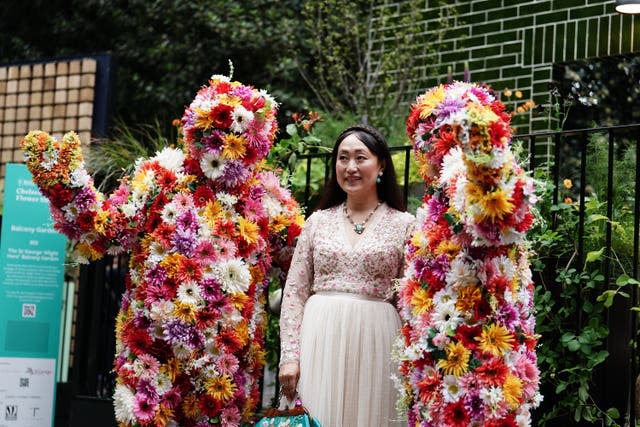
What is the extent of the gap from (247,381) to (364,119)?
13.8ft

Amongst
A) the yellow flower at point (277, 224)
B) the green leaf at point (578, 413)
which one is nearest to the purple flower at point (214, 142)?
the yellow flower at point (277, 224)

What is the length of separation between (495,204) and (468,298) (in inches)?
16.6

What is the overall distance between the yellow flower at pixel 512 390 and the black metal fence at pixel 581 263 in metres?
0.89

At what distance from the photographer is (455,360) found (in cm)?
367

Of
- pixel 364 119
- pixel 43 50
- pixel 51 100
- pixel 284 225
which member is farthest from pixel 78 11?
pixel 284 225

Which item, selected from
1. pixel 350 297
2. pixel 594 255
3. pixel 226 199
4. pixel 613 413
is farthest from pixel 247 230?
pixel 613 413

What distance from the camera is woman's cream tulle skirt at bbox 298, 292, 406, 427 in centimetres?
419

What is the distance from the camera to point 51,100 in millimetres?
9180

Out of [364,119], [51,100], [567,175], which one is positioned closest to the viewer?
[567,175]

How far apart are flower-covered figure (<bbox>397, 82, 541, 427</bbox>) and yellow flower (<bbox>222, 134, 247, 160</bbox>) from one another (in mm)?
1088

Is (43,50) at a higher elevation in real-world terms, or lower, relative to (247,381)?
higher

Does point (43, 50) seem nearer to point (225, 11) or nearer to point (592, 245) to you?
point (225, 11)

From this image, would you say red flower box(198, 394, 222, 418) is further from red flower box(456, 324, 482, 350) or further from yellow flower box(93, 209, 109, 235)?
red flower box(456, 324, 482, 350)

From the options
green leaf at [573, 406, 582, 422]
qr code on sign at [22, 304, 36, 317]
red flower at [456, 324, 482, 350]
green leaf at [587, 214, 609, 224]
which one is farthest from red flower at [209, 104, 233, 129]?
qr code on sign at [22, 304, 36, 317]
